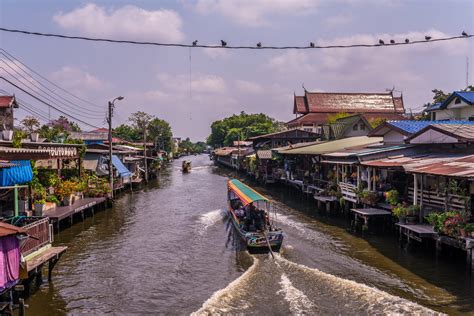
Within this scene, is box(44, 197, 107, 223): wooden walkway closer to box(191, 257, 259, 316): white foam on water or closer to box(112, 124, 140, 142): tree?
box(191, 257, 259, 316): white foam on water

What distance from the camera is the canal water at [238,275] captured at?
13602 mm

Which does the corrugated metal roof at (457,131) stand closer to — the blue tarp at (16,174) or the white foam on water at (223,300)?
the white foam on water at (223,300)

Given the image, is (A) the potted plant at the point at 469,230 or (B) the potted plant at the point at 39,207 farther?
(B) the potted plant at the point at 39,207

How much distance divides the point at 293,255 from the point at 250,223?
309 centimetres

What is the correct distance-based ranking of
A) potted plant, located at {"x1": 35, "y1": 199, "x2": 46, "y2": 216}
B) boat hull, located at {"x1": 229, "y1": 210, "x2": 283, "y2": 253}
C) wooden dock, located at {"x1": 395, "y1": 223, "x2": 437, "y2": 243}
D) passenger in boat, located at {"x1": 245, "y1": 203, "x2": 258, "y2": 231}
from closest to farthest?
→ 1. wooden dock, located at {"x1": 395, "y1": 223, "x2": 437, "y2": 243}
2. boat hull, located at {"x1": 229, "y1": 210, "x2": 283, "y2": 253}
3. passenger in boat, located at {"x1": 245, "y1": 203, "x2": 258, "y2": 231}
4. potted plant, located at {"x1": 35, "y1": 199, "x2": 46, "y2": 216}

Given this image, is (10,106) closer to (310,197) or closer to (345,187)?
(310,197)

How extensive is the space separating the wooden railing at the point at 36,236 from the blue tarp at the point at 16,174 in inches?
211

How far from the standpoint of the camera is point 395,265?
17.5m

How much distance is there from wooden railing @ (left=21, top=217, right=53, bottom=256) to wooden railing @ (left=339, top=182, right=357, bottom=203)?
691 inches

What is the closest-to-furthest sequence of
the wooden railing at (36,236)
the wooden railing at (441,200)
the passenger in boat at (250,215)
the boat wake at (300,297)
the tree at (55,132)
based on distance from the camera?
1. the boat wake at (300,297)
2. the wooden railing at (36,236)
3. the wooden railing at (441,200)
4. the passenger in boat at (250,215)
5. the tree at (55,132)

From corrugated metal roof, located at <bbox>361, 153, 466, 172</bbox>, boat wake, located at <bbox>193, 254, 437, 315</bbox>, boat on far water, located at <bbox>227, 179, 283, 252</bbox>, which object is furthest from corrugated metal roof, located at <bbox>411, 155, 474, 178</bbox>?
boat on far water, located at <bbox>227, 179, 283, 252</bbox>

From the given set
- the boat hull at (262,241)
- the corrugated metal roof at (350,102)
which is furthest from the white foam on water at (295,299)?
the corrugated metal roof at (350,102)

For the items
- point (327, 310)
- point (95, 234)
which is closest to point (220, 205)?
point (95, 234)

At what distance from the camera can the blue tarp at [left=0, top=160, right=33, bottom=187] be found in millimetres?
19719
